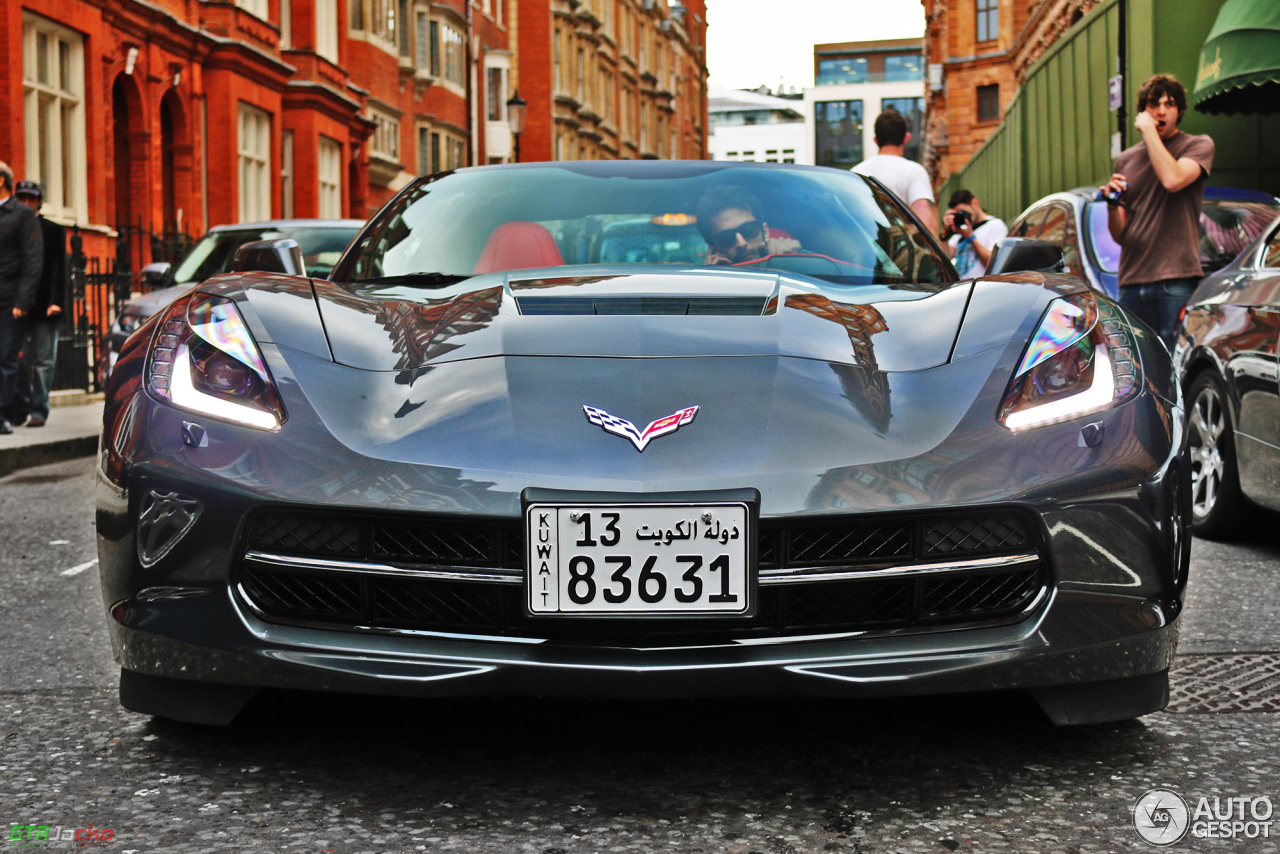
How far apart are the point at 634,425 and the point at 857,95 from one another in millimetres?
127392

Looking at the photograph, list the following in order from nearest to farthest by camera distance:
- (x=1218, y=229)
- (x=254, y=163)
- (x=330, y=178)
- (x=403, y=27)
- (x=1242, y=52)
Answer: (x=1218, y=229)
(x=1242, y=52)
(x=254, y=163)
(x=330, y=178)
(x=403, y=27)

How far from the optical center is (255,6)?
26766 millimetres

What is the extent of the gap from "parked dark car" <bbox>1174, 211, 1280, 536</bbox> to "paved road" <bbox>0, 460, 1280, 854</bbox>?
198 cm

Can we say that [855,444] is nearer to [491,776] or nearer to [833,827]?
[833,827]

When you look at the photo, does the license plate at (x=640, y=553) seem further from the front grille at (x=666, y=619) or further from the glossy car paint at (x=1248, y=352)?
the glossy car paint at (x=1248, y=352)

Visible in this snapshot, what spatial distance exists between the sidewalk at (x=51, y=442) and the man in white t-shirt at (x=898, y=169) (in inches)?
190

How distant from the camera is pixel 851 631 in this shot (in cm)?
248

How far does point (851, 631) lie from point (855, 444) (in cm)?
32

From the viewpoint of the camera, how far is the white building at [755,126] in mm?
141375

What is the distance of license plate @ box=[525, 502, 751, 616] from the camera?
2.36 metres

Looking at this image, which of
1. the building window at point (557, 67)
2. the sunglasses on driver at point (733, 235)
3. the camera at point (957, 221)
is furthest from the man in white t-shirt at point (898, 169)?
the building window at point (557, 67)

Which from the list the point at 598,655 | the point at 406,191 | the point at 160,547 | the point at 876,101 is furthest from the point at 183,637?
the point at 876,101

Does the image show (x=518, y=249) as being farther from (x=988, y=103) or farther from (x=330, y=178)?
(x=988, y=103)

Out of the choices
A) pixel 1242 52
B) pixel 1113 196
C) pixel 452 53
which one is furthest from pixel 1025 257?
pixel 452 53
